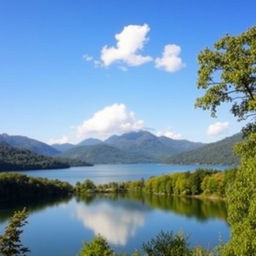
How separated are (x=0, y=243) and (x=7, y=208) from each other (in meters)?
90.2

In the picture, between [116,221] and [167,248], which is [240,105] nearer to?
[167,248]

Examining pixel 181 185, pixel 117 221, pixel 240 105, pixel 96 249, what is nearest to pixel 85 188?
pixel 181 185

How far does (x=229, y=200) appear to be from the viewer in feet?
47.1

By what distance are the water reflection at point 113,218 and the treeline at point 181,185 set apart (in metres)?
20.3

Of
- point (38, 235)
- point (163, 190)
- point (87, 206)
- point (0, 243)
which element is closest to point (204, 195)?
point (163, 190)

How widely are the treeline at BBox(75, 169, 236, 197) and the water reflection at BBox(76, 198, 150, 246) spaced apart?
66.5 ft

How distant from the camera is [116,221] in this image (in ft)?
321

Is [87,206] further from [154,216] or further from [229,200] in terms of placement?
[229,200]

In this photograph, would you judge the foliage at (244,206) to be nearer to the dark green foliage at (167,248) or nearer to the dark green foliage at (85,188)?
the dark green foliage at (167,248)

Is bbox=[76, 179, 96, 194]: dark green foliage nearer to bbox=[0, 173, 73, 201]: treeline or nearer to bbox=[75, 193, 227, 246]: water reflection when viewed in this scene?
bbox=[0, 173, 73, 201]: treeline

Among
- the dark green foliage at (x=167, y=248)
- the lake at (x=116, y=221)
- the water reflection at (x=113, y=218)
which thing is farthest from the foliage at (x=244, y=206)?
the water reflection at (x=113, y=218)

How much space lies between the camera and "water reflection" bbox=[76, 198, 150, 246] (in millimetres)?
81394

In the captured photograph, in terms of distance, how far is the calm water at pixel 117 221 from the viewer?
7400cm

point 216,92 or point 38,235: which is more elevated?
point 216,92
